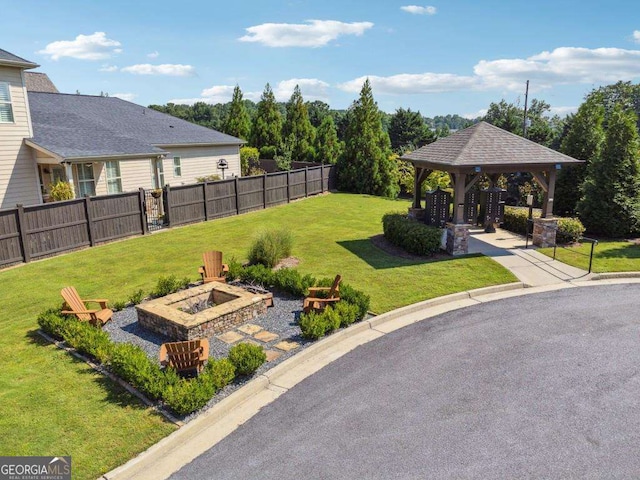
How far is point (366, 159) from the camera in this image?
29.9 m

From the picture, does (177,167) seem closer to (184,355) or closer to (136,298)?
(136,298)

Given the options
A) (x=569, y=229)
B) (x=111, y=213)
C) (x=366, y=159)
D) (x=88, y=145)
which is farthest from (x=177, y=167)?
(x=569, y=229)

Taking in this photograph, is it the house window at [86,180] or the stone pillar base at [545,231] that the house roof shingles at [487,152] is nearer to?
the stone pillar base at [545,231]

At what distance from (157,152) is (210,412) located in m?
18.9

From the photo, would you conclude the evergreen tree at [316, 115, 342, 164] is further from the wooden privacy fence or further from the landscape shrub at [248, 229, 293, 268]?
the landscape shrub at [248, 229, 293, 268]

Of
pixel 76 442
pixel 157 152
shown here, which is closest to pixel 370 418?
pixel 76 442

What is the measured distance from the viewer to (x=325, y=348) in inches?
348

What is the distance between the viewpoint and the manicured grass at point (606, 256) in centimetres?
1382

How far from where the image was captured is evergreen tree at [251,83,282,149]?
39.5 m

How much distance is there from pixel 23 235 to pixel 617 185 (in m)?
21.6

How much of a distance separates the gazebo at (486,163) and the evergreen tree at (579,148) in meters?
4.67

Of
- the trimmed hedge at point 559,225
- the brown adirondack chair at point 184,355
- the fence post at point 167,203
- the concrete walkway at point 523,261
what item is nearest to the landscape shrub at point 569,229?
the trimmed hedge at point 559,225

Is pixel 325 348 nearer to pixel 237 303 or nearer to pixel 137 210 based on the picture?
pixel 237 303

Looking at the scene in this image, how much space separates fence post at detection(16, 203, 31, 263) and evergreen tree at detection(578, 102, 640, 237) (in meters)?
20.6
